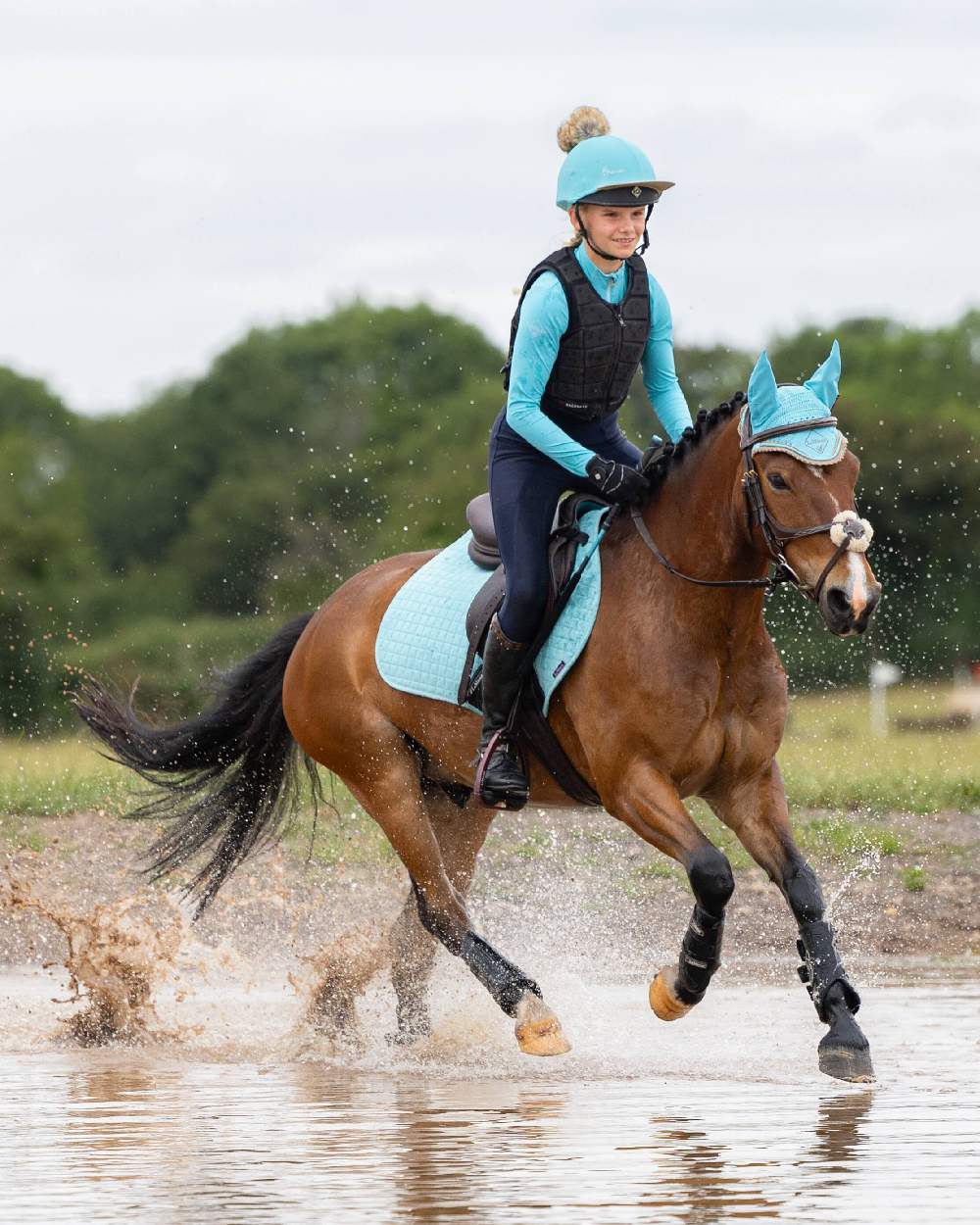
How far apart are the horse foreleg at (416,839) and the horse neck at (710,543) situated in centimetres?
164

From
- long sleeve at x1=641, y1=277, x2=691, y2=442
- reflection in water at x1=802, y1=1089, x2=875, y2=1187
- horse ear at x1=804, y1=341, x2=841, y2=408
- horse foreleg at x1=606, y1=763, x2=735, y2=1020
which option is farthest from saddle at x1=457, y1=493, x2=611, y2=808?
reflection in water at x1=802, y1=1089, x2=875, y2=1187

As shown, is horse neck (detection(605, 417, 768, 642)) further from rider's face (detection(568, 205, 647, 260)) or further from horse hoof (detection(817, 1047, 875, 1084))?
horse hoof (detection(817, 1047, 875, 1084))

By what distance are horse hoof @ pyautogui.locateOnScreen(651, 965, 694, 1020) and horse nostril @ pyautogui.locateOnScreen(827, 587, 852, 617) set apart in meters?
1.41

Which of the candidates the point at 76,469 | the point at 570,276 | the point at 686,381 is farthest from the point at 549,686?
the point at 76,469

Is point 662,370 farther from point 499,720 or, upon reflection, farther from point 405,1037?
point 405,1037

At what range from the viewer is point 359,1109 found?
631cm

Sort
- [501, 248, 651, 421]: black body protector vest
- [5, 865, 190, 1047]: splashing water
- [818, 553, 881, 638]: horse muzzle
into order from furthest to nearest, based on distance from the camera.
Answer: [5, 865, 190, 1047]: splashing water, [501, 248, 651, 421]: black body protector vest, [818, 553, 881, 638]: horse muzzle

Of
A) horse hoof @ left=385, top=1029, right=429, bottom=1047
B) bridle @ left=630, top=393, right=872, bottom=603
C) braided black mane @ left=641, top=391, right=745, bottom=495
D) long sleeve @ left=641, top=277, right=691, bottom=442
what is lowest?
horse hoof @ left=385, top=1029, right=429, bottom=1047

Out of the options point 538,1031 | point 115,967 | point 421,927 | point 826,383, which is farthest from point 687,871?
point 115,967

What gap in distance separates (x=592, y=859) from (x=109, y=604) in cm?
2865

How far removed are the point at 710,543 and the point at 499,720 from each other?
3.59 ft

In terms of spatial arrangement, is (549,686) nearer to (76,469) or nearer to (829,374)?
(829,374)

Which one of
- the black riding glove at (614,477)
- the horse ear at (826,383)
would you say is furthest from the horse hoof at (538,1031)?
the horse ear at (826,383)

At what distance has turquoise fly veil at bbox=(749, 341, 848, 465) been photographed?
6195mm
